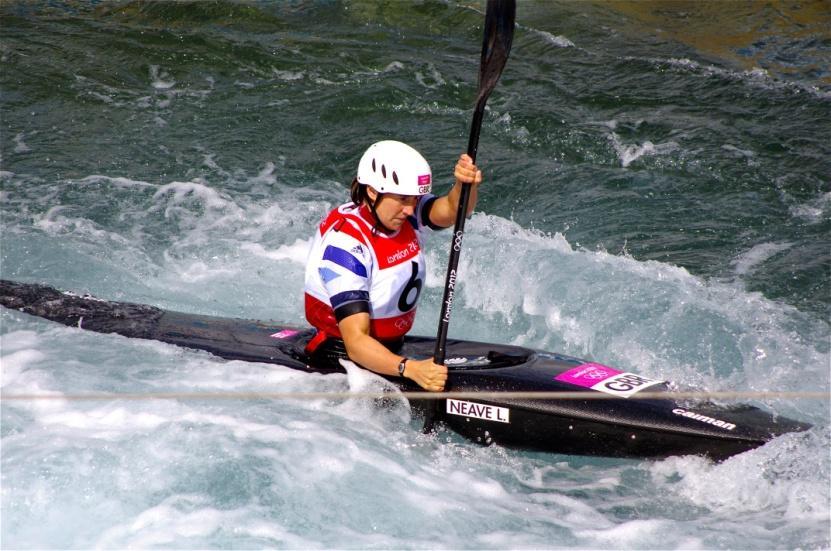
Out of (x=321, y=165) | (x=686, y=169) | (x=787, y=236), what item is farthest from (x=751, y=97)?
(x=321, y=165)

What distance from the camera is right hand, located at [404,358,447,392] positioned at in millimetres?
4359

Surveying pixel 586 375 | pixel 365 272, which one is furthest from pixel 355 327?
pixel 586 375

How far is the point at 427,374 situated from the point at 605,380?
0.92 metres

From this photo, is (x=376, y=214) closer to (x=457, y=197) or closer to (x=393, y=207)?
(x=393, y=207)

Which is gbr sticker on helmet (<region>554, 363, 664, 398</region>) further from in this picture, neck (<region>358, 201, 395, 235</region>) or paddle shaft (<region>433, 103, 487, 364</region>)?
neck (<region>358, 201, 395, 235</region>)

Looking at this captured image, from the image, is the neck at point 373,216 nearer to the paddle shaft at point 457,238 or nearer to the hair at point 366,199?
the hair at point 366,199

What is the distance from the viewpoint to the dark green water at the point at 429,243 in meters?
4.10

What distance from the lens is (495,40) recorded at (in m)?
4.73

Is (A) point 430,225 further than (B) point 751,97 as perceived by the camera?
No

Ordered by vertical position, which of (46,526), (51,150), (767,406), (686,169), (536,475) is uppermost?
(686,169)

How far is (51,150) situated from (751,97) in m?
7.01

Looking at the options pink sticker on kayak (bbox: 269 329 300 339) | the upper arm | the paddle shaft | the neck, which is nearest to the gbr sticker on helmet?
the paddle shaft

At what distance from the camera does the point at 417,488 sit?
4.26 meters

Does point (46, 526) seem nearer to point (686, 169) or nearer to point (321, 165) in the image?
point (321, 165)
